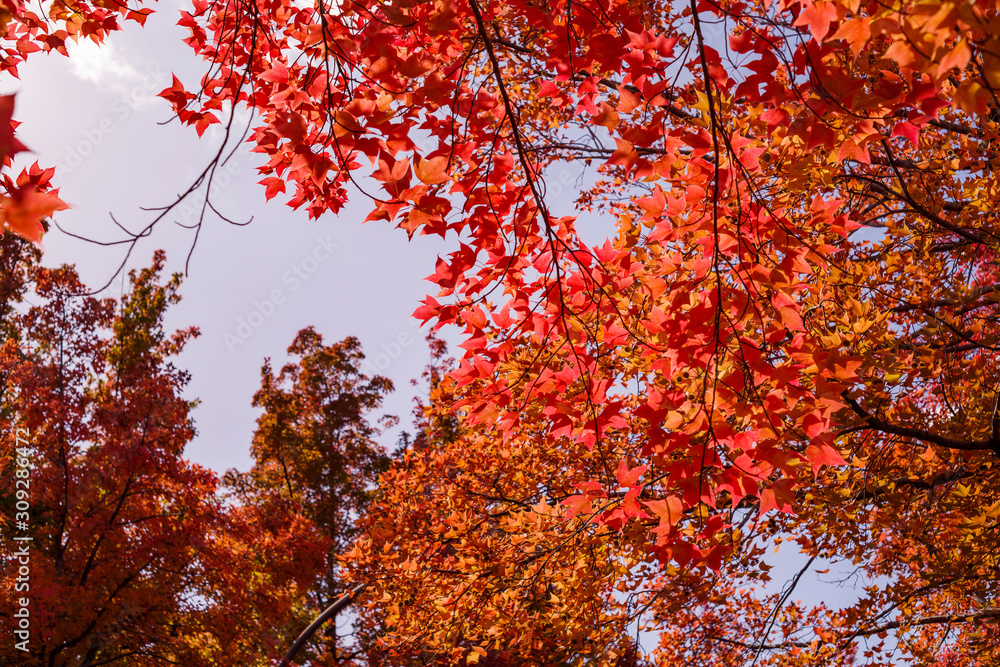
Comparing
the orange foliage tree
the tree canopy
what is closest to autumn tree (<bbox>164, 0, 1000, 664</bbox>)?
the tree canopy

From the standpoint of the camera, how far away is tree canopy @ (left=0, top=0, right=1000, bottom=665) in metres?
1.82

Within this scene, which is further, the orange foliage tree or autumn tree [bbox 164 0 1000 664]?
the orange foliage tree

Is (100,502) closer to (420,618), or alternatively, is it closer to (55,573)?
(55,573)

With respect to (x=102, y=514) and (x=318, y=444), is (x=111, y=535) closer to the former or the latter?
(x=102, y=514)

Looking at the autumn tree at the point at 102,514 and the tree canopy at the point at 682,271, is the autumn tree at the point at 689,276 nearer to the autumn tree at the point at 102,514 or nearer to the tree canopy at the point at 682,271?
the tree canopy at the point at 682,271

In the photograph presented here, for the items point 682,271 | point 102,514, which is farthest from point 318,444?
point 682,271

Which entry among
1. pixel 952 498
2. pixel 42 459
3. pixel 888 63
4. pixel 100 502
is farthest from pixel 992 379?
pixel 42 459

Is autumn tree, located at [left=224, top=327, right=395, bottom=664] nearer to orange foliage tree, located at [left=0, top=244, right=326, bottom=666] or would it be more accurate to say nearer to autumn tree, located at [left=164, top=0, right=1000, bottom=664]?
orange foliage tree, located at [left=0, top=244, right=326, bottom=666]

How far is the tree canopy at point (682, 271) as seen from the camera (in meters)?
1.82

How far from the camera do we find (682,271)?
240 centimetres

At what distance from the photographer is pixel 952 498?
13.0 ft

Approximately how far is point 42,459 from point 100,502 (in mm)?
1072

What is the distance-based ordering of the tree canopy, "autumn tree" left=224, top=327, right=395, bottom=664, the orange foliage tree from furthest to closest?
"autumn tree" left=224, top=327, right=395, bottom=664 < the orange foliage tree < the tree canopy

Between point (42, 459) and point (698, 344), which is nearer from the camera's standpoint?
point (698, 344)
